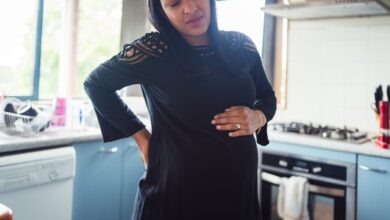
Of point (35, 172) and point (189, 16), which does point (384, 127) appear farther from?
point (35, 172)

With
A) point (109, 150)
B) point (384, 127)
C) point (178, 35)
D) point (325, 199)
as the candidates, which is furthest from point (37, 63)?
point (384, 127)

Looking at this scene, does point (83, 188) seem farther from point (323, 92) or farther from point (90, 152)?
point (323, 92)

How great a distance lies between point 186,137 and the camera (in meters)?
0.88

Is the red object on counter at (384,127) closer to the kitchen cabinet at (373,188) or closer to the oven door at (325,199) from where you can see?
the kitchen cabinet at (373,188)

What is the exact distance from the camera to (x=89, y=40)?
3.24m

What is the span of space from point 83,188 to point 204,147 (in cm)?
110

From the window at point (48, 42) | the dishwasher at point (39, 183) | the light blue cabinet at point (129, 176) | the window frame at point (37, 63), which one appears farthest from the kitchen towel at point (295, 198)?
the window frame at point (37, 63)

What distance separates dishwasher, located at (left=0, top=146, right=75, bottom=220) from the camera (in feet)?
4.61

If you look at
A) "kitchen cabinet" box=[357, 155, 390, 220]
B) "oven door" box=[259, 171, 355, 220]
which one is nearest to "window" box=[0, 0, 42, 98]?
"oven door" box=[259, 171, 355, 220]

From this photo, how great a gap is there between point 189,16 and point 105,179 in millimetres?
1225

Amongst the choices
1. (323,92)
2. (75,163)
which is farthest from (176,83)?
(323,92)

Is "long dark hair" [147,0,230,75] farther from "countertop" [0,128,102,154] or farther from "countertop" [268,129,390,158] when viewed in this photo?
"countertop" [268,129,390,158]

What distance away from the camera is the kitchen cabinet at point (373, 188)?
162 centimetres

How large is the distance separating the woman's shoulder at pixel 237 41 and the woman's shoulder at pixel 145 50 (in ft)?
0.61
